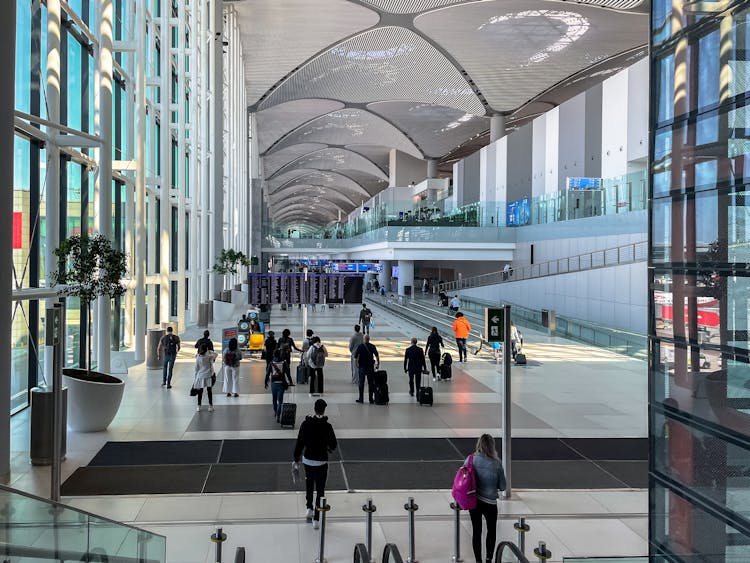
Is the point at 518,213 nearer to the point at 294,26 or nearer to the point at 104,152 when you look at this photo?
the point at 294,26

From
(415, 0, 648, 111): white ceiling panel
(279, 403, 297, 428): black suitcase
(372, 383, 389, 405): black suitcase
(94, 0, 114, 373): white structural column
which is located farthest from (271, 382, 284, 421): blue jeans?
(415, 0, 648, 111): white ceiling panel

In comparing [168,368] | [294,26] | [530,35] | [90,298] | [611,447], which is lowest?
[611,447]

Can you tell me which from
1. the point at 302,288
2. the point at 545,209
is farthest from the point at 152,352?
the point at 545,209

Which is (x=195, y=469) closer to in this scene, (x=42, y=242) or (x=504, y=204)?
(x=42, y=242)

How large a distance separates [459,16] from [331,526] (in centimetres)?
3884

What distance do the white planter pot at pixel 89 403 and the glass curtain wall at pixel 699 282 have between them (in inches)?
286

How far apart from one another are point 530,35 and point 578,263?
18802 millimetres

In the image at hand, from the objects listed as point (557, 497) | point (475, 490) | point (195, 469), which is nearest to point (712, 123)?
point (475, 490)

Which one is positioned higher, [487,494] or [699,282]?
[699,282]

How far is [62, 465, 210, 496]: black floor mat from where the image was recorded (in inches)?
284

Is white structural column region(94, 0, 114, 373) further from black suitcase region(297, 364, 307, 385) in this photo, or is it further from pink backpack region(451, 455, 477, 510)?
pink backpack region(451, 455, 477, 510)

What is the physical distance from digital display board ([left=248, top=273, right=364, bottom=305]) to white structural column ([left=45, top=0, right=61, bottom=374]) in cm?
681

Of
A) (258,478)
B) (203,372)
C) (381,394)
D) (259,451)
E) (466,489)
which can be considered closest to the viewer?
(466,489)

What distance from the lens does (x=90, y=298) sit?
1012 cm
